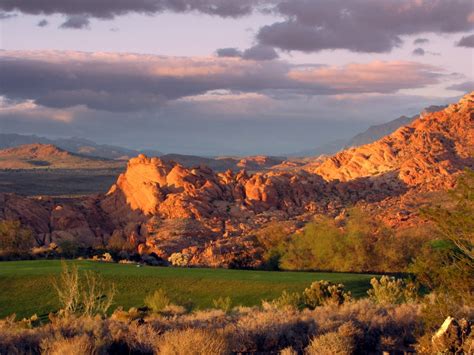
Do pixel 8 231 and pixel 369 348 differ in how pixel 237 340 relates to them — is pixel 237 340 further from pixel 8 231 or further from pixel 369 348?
pixel 8 231

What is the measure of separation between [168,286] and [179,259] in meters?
15.8

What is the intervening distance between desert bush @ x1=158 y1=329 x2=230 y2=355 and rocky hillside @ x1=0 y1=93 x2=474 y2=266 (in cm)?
3186

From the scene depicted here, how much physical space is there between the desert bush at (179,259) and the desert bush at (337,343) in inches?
1205

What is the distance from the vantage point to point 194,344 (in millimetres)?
12969

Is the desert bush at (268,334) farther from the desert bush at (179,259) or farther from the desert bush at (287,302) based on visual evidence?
the desert bush at (179,259)

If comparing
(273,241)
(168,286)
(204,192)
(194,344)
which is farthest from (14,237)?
(194,344)

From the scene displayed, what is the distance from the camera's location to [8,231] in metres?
49.7

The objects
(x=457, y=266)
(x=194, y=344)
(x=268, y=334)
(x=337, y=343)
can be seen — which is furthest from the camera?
(x=457, y=266)

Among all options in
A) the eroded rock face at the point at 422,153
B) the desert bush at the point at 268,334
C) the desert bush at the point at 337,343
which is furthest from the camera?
the eroded rock face at the point at 422,153

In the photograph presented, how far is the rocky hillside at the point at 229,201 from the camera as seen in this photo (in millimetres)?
52519

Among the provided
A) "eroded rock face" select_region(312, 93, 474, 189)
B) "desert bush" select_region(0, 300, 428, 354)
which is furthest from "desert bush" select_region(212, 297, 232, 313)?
"eroded rock face" select_region(312, 93, 474, 189)

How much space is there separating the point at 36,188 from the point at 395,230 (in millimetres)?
85701

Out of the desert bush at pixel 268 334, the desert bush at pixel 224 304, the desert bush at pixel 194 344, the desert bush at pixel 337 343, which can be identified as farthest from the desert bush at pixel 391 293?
the desert bush at pixel 194 344

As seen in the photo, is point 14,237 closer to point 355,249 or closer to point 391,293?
point 355,249
